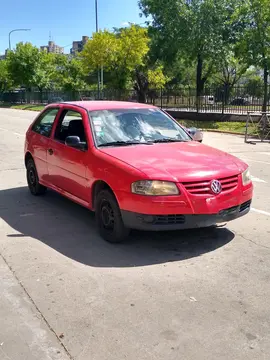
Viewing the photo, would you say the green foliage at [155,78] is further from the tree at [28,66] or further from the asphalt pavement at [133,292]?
the asphalt pavement at [133,292]

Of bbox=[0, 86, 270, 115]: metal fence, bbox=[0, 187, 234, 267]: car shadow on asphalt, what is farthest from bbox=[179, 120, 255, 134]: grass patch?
bbox=[0, 187, 234, 267]: car shadow on asphalt

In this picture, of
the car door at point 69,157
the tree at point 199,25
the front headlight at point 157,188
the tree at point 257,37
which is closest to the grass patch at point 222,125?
the tree at point 257,37

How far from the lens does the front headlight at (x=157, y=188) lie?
4539mm

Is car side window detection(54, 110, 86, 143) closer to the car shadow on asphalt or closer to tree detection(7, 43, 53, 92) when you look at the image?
the car shadow on asphalt

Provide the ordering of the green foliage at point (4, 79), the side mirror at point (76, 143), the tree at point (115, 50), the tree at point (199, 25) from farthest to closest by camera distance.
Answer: the green foliage at point (4, 79) → the tree at point (115, 50) → the tree at point (199, 25) → the side mirror at point (76, 143)

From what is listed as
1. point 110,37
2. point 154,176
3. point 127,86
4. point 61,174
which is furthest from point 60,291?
point 127,86

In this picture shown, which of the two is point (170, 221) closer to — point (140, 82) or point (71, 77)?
point (140, 82)

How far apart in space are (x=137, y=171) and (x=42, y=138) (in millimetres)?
2737

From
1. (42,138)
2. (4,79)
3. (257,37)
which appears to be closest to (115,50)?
(257,37)

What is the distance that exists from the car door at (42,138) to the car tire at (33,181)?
243 mm

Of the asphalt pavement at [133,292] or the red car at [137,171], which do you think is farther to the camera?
the red car at [137,171]

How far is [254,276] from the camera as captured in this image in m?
4.21

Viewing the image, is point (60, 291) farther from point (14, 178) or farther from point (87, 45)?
point (87, 45)

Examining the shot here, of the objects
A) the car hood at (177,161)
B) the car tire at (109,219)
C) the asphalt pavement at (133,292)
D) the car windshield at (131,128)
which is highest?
the car windshield at (131,128)
